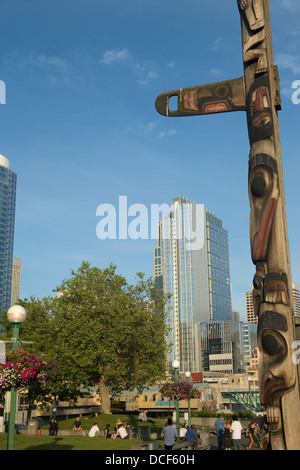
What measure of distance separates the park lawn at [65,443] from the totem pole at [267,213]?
11.3 m

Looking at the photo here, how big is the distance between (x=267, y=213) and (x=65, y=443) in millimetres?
16147

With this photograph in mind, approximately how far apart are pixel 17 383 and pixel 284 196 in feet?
34.0

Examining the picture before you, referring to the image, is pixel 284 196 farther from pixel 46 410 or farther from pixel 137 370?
pixel 46 410

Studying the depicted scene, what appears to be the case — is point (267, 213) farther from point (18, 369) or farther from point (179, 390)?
point (179, 390)

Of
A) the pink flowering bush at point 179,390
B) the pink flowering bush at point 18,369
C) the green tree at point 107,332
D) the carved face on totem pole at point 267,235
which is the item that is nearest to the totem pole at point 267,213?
the carved face on totem pole at point 267,235

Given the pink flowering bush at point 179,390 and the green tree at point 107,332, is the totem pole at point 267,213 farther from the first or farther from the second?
the green tree at point 107,332

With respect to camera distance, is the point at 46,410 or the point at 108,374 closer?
the point at 108,374

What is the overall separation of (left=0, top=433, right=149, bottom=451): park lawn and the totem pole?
1132 centimetres

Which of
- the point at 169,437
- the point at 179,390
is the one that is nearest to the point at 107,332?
the point at 179,390

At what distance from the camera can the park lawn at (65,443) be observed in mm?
21648

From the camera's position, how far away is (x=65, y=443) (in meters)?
23.4

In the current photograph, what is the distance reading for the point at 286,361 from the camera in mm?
12453

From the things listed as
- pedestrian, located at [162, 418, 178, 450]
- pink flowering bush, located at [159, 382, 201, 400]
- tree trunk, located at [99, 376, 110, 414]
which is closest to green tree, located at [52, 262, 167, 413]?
tree trunk, located at [99, 376, 110, 414]
